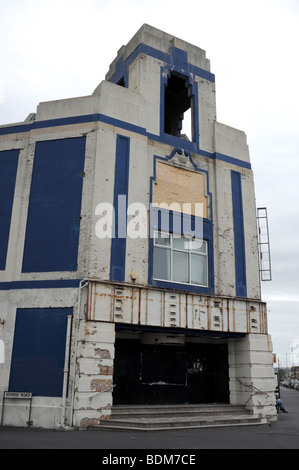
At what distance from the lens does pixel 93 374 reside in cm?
1316

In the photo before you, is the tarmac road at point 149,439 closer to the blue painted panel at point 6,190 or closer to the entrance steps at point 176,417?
the entrance steps at point 176,417

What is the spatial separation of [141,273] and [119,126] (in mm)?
5880

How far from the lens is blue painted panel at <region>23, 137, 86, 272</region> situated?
14711mm

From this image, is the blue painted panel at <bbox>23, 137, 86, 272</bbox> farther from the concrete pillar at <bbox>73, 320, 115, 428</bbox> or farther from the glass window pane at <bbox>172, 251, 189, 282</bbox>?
the glass window pane at <bbox>172, 251, 189, 282</bbox>

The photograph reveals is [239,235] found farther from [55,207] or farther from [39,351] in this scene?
[39,351]

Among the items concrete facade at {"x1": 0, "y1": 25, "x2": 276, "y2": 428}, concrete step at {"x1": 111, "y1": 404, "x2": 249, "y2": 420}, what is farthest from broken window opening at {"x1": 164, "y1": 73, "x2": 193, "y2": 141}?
concrete step at {"x1": 111, "y1": 404, "x2": 249, "y2": 420}

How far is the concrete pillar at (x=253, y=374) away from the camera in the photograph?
52.1ft

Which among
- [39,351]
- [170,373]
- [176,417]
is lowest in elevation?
[176,417]

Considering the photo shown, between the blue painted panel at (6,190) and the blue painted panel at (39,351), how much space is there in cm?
247

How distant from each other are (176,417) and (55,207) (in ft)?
28.1

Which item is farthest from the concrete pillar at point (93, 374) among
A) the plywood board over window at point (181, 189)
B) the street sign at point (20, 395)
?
the plywood board over window at point (181, 189)

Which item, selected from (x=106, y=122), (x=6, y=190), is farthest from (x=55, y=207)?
(x=106, y=122)

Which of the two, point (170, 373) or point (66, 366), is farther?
point (170, 373)

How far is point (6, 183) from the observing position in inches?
635
